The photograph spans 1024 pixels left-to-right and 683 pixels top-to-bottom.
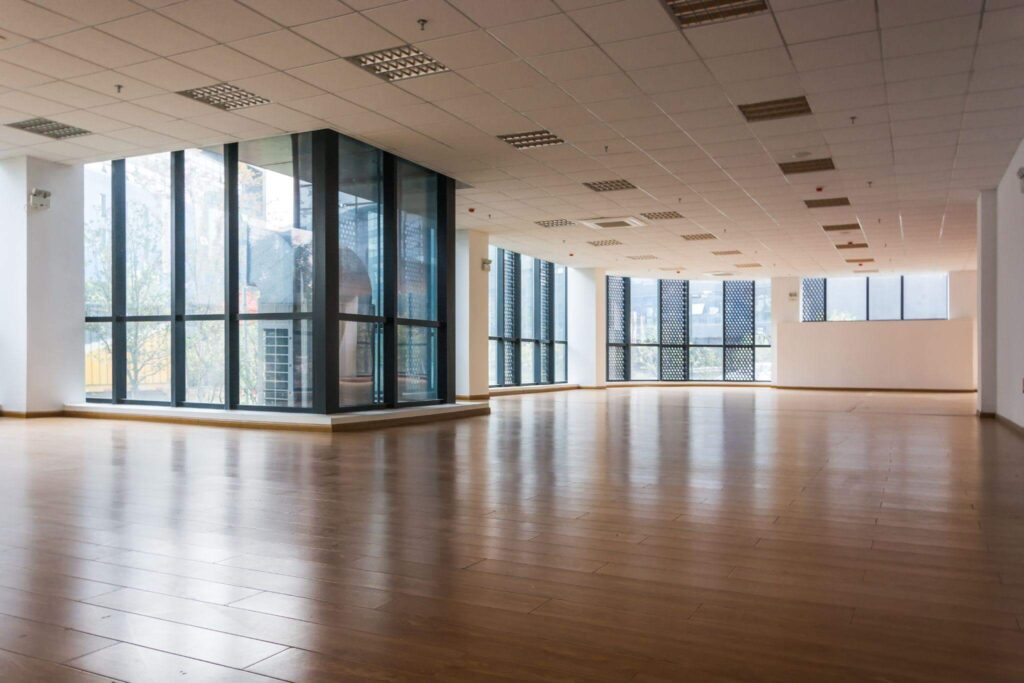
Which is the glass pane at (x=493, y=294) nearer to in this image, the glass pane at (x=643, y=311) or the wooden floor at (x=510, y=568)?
the glass pane at (x=643, y=311)

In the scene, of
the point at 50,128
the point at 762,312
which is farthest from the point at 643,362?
the point at 50,128

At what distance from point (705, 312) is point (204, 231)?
63.7 feet

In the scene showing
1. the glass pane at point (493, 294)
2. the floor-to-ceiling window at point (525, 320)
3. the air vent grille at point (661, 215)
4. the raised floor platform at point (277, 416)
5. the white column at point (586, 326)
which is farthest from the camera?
the white column at point (586, 326)

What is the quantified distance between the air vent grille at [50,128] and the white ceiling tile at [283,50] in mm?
3785

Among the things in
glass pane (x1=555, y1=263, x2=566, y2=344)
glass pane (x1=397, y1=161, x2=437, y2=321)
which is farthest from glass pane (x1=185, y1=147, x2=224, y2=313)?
glass pane (x1=555, y1=263, x2=566, y2=344)

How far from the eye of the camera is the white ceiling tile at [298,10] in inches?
233

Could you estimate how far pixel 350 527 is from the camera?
4.01 m

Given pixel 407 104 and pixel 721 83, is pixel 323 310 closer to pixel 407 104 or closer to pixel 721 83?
pixel 407 104

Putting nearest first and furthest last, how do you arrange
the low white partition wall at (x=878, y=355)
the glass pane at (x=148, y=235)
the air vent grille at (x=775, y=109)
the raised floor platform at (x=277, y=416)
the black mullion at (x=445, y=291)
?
the air vent grille at (x=775, y=109)
the raised floor platform at (x=277, y=416)
the glass pane at (x=148, y=235)
the black mullion at (x=445, y=291)
the low white partition wall at (x=878, y=355)

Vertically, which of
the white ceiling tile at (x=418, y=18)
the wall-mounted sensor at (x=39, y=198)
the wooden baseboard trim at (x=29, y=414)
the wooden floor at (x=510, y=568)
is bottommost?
the wooden baseboard trim at (x=29, y=414)

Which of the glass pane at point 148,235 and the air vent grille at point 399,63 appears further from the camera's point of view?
the glass pane at point 148,235

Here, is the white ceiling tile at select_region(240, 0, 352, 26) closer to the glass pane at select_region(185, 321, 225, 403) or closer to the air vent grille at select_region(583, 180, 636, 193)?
the glass pane at select_region(185, 321, 225, 403)

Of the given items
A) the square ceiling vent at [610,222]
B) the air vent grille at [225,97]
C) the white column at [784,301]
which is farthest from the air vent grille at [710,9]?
the white column at [784,301]

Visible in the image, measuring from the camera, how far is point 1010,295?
10320 mm
